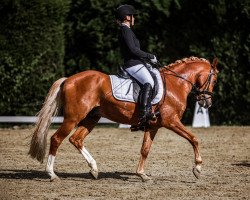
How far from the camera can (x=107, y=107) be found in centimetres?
1110

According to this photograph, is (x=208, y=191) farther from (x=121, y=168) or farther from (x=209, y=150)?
(x=209, y=150)

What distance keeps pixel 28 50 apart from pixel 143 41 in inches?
133

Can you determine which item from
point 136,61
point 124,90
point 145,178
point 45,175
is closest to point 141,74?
point 136,61

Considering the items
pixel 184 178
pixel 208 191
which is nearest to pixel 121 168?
pixel 184 178

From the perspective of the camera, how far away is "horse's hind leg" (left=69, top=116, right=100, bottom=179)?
11.0 metres

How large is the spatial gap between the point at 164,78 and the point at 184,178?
1.68 m

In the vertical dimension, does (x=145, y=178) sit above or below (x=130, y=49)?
below

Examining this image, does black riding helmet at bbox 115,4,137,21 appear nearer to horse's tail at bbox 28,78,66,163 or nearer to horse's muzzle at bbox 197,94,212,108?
horse's tail at bbox 28,78,66,163

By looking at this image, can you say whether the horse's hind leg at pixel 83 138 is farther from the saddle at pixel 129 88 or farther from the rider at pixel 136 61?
the rider at pixel 136 61

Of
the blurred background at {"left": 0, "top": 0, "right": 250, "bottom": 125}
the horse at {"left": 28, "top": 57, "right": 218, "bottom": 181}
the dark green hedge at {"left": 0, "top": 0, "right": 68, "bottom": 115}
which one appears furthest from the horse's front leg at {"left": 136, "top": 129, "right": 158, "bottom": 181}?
the dark green hedge at {"left": 0, "top": 0, "right": 68, "bottom": 115}

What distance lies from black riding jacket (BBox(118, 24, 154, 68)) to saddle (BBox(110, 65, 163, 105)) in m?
0.22

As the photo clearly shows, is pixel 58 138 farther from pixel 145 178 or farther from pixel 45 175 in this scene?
pixel 145 178

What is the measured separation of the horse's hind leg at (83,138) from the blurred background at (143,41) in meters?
7.44

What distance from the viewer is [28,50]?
18641 millimetres
